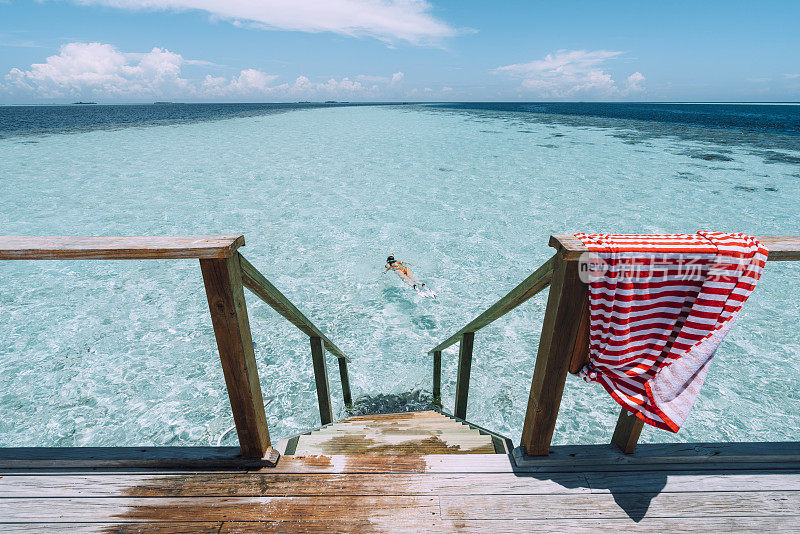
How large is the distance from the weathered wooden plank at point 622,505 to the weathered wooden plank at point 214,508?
0.26m

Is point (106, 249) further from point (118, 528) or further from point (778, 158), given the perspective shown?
point (778, 158)

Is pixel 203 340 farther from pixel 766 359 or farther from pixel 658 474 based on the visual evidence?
pixel 766 359

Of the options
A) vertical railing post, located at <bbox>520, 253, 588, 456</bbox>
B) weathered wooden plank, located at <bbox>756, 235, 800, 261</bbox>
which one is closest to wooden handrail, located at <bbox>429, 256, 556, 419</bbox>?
vertical railing post, located at <bbox>520, 253, 588, 456</bbox>

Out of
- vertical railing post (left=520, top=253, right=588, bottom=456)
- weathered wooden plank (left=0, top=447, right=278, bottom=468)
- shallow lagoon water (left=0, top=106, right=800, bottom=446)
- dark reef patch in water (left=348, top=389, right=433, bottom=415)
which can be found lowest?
dark reef patch in water (left=348, top=389, right=433, bottom=415)

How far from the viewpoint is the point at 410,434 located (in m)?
3.81

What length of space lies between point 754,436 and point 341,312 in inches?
318

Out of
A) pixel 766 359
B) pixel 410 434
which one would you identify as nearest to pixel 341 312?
pixel 410 434

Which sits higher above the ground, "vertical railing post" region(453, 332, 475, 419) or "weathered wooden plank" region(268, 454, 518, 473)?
"weathered wooden plank" region(268, 454, 518, 473)

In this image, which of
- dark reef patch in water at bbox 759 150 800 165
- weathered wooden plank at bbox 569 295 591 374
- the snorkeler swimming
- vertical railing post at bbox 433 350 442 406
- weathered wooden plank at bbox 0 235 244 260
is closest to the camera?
weathered wooden plank at bbox 0 235 244 260

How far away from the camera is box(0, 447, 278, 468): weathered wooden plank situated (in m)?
2.57

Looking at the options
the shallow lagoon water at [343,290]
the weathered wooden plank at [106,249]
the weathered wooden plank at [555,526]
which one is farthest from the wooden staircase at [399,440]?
the shallow lagoon water at [343,290]

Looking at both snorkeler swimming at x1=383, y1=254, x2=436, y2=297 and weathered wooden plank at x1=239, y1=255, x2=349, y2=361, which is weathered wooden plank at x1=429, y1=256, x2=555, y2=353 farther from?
snorkeler swimming at x1=383, y1=254, x2=436, y2=297

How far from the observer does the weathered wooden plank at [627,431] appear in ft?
8.27

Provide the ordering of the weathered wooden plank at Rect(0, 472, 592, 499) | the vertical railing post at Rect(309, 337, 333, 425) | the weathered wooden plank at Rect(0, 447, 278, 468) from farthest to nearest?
the vertical railing post at Rect(309, 337, 333, 425) → the weathered wooden plank at Rect(0, 447, 278, 468) → the weathered wooden plank at Rect(0, 472, 592, 499)
